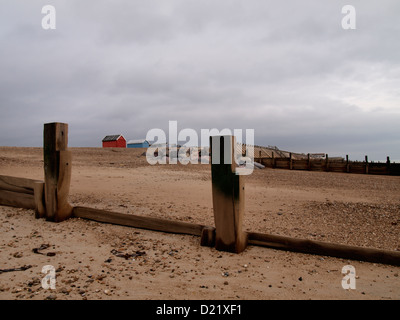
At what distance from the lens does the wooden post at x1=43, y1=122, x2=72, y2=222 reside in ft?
16.6

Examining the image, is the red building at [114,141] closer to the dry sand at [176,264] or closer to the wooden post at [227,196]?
the dry sand at [176,264]

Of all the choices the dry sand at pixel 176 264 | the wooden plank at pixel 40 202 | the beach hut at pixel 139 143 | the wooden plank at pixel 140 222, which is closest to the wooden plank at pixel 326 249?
the dry sand at pixel 176 264

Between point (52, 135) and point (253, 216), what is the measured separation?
456 centimetres

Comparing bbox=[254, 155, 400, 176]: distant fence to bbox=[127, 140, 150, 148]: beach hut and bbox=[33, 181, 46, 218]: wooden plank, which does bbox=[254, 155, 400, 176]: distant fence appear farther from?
bbox=[33, 181, 46, 218]: wooden plank

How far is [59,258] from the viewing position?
3816mm

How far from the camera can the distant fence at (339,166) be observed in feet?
86.6

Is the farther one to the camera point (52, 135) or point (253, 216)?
point (253, 216)

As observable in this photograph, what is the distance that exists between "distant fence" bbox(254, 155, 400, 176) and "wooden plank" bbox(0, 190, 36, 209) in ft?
83.4

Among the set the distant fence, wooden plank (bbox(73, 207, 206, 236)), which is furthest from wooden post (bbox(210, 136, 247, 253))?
the distant fence

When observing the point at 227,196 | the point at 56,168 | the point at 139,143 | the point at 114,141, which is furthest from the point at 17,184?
the point at 139,143

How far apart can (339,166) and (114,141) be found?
30.2 metres

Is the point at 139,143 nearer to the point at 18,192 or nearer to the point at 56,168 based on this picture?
the point at 18,192
